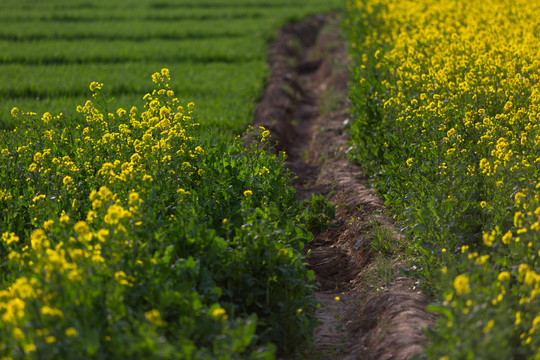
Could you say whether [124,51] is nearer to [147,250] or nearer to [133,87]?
[133,87]

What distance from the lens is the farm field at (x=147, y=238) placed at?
338cm

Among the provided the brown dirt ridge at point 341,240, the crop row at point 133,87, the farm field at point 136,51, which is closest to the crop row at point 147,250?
the brown dirt ridge at point 341,240

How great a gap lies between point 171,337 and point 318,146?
6357 millimetres

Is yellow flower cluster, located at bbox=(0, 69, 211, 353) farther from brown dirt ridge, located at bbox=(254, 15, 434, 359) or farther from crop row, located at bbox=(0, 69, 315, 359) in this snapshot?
brown dirt ridge, located at bbox=(254, 15, 434, 359)

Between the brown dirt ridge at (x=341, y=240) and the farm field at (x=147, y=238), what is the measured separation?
377 millimetres

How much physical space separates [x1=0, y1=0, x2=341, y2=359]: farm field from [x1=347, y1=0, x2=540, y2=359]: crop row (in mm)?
1091

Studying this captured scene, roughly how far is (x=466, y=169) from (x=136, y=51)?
1053 cm

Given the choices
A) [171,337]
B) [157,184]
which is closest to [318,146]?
[157,184]

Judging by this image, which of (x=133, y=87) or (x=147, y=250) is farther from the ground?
(x=133, y=87)

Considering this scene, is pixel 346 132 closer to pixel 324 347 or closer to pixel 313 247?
pixel 313 247

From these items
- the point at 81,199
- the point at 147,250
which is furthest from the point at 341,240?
the point at 147,250

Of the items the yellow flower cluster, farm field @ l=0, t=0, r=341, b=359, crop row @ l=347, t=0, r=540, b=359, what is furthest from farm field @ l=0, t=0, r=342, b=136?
crop row @ l=347, t=0, r=540, b=359

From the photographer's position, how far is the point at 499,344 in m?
3.13

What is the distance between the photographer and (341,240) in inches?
265
